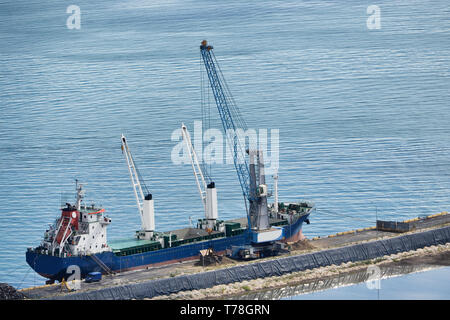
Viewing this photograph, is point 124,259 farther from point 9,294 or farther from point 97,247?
point 9,294

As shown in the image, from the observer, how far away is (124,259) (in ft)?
237

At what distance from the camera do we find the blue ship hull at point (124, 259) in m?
69.6

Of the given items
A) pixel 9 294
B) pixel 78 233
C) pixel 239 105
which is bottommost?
pixel 9 294

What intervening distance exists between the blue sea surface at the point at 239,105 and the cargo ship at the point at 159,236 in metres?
7.62

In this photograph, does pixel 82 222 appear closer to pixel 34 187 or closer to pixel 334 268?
pixel 334 268

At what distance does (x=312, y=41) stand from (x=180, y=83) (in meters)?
36.3

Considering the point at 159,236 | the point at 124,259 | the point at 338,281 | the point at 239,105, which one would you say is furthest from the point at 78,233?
the point at 239,105

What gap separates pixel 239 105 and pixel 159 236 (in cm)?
5715

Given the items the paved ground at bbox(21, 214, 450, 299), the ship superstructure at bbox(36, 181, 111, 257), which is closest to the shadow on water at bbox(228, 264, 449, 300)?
the paved ground at bbox(21, 214, 450, 299)

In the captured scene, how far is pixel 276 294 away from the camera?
6969 centimetres

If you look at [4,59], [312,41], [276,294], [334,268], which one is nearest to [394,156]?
[334,268]

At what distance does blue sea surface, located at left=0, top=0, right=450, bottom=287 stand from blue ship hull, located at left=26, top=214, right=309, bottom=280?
25.9 feet

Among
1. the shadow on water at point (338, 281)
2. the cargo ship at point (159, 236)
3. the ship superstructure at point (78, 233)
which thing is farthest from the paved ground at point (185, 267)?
the shadow on water at point (338, 281)

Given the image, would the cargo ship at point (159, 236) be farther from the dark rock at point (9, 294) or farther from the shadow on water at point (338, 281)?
the dark rock at point (9, 294)
